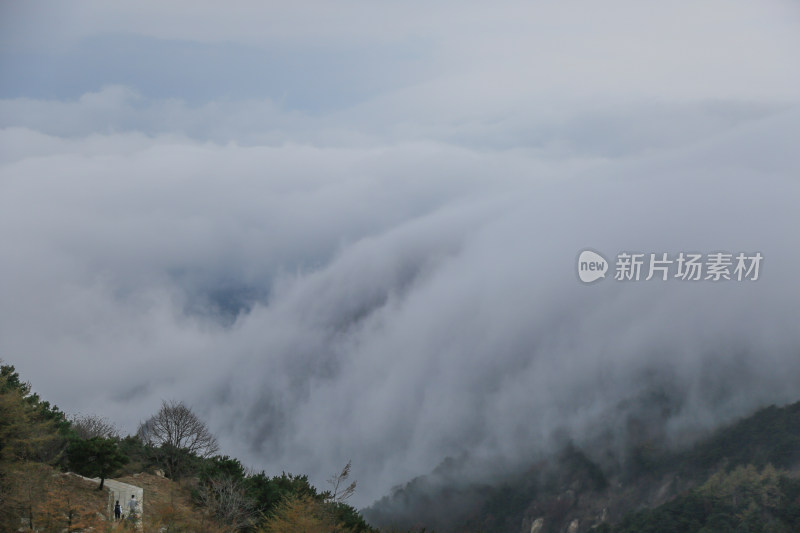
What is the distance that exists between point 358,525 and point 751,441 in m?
110

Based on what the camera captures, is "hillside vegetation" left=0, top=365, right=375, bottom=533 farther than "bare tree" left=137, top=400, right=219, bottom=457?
No

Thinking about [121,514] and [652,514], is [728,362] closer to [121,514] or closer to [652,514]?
[652,514]

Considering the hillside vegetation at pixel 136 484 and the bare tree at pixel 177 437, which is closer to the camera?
the hillside vegetation at pixel 136 484

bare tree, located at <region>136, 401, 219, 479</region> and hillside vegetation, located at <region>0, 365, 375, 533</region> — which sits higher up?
bare tree, located at <region>136, 401, 219, 479</region>

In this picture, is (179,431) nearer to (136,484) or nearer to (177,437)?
(177,437)

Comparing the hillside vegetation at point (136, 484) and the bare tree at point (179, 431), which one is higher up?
the bare tree at point (179, 431)

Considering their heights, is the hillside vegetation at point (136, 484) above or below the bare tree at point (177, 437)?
below

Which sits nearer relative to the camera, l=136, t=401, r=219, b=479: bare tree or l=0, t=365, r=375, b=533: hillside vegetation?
l=0, t=365, r=375, b=533: hillside vegetation

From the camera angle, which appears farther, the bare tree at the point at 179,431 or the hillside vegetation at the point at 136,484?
the bare tree at the point at 179,431

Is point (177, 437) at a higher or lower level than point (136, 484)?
higher

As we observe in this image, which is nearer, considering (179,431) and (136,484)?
(136,484)

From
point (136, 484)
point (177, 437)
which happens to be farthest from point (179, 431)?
point (136, 484)

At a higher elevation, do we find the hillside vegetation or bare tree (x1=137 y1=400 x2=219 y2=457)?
bare tree (x1=137 y1=400 x2=219 y2=457)

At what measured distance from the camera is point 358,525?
36.2 metres
